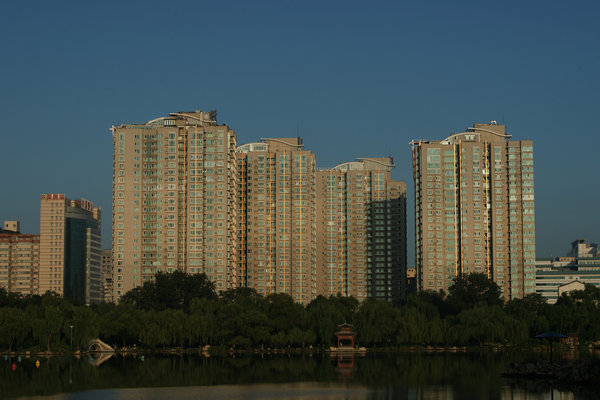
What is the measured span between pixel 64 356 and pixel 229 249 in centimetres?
4683

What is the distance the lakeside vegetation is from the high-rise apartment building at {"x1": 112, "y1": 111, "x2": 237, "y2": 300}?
19.2 metres

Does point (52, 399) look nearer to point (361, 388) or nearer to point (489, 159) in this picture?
point (361, 388)

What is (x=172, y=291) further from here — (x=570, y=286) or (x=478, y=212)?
(x=570, y=286)

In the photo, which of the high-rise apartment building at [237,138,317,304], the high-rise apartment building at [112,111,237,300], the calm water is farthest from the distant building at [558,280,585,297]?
the calm water

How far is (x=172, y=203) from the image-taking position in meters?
137

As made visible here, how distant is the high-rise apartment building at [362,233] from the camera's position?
557 feet

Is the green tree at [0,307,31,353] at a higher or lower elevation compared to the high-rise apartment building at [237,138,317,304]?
lower

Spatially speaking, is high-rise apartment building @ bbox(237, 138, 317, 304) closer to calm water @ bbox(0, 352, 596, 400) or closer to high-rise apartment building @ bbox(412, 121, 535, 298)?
high-rise apartment building @ bbox(412, 121, 535, 298)

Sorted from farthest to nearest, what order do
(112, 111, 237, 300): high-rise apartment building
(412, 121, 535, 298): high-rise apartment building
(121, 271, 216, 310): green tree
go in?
(412, 121, 535, 298): high-rise apartment building
(112, 111, 237, 300): high-rise apartment building
(121, 271, 216, 310): green tree

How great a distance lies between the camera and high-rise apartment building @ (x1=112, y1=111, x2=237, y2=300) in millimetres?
135375

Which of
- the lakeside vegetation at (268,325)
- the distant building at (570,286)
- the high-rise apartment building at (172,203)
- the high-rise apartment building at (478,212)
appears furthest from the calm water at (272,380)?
the distant building at (570,286)

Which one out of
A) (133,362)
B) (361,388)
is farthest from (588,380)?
(133,362)

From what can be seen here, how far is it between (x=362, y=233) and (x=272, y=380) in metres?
114

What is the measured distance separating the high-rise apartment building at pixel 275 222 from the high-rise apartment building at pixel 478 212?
2192cm
